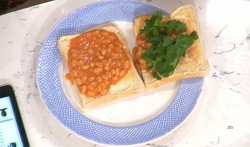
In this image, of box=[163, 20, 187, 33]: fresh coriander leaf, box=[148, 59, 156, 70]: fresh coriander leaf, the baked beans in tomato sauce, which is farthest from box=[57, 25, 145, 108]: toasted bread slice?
box=[163, 20, 187, 33]: fresh coriander leaf

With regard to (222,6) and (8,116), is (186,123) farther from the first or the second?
(8,116)

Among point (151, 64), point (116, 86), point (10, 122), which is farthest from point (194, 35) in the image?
point (10, 122)

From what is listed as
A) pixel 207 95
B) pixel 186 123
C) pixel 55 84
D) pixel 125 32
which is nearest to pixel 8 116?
pixel 55 84

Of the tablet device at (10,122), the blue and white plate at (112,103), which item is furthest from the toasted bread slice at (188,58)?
the tablet device at (10,122)

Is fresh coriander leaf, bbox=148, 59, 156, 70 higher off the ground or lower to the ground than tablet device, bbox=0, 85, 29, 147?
higher

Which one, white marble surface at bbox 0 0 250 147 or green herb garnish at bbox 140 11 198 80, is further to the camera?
white marble surface at bbox 0 0 250 147

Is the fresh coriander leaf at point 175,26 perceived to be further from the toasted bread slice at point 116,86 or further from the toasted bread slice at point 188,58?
the toasted bread slice at point 116,86

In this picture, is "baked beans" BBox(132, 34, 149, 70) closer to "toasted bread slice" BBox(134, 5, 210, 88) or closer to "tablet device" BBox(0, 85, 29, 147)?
"toasted bread slice" BBox(134, 5, 210, 88)
